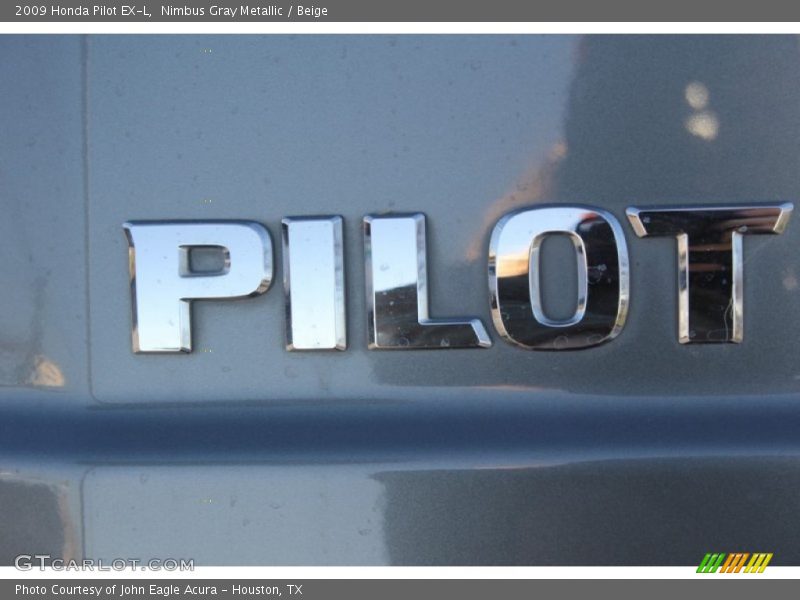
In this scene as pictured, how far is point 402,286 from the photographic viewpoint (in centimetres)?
113

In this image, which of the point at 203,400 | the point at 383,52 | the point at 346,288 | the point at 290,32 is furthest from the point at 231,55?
the point at 203,400

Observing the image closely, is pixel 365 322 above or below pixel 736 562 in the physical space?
above

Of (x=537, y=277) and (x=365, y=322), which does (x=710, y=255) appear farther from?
(x=365, y=322)

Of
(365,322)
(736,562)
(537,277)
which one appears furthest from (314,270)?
(736,562)

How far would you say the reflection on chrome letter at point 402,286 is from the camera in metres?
1.13

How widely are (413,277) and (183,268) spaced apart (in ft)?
1.10

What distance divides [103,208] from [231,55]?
11.5 inches

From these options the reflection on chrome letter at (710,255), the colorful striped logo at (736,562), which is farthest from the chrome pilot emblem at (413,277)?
the colorful striped logo at (736,562)

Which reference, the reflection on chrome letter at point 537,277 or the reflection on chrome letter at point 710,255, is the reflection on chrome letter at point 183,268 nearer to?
the reflection on chrome letter at point 537,277

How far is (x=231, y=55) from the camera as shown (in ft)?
3.78

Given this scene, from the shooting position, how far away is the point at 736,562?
1.15 m

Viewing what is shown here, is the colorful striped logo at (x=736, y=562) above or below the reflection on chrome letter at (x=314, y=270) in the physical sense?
below

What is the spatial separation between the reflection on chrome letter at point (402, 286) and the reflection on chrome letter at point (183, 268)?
15 cm

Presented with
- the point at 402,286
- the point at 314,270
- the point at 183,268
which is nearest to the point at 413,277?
the point at 402,286
